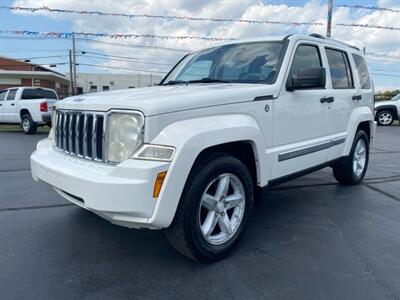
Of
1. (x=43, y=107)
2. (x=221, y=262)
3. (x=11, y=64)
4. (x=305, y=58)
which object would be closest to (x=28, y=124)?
(x=43, y=107)

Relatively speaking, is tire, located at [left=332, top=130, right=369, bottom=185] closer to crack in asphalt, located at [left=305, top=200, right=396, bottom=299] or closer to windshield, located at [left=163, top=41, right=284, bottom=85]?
crack in asphalt, located at [left=305, top=200, right=396, bottom=299]

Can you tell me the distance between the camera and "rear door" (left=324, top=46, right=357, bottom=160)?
446cm

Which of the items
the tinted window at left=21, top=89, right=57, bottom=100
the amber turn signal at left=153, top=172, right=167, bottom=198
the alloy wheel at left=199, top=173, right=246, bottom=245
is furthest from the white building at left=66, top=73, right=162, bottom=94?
the amber turn signal at left=153, top=172, right=167, bottom=198

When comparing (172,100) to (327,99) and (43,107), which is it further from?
(43,107)

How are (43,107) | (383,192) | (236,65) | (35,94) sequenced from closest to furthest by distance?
(236,65)
(383,192)
(43,107)
(35,94)

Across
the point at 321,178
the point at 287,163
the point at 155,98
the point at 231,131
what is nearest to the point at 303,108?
the point at 287,163

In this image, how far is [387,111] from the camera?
60.3ft

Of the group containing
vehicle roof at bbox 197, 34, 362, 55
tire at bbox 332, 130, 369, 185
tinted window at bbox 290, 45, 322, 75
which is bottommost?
tire at bbox 332, 130, 369, 185

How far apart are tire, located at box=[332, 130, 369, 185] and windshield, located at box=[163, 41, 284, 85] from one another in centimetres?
207

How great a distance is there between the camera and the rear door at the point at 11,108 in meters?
13.8

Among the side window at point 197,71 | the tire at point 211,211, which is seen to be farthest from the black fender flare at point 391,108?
the tire at point 211,211

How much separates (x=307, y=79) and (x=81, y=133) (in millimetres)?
2168

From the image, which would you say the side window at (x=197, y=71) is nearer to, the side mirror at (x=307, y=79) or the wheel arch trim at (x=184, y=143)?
the side mirror at (x=307, y=79)

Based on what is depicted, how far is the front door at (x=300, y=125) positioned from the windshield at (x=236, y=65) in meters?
0.21
